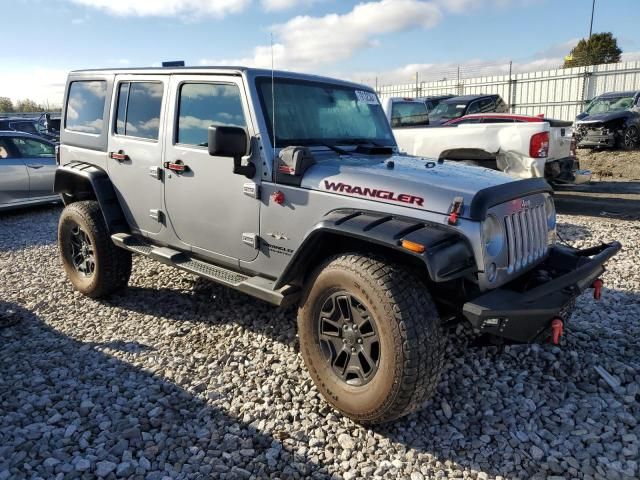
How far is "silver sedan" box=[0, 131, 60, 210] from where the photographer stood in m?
9.09

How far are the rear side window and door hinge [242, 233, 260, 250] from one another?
281 inches

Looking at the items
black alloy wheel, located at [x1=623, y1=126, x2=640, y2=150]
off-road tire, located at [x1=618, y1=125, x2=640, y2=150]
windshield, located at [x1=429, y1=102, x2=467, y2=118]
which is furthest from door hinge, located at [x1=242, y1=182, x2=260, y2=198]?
black alloy wheel, located at [x1=623, y1=126, x2=640, y2=150]

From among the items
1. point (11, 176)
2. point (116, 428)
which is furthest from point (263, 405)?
point (11, 176)

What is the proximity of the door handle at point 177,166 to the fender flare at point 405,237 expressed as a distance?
1.32 metres

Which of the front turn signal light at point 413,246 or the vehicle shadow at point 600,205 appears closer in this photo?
the front turn signal light at point 413,246

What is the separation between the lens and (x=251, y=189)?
3426mm

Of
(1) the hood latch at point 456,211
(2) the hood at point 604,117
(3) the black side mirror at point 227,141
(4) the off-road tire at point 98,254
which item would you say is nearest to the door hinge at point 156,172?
(4) the off-road tire at point 98,254

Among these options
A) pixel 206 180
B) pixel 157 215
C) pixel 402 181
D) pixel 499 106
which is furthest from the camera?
pixel 499 106

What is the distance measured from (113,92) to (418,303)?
348 cm

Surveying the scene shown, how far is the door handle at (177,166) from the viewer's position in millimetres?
3871

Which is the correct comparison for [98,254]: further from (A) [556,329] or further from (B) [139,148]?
(A) [556,329]

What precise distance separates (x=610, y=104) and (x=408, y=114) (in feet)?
28.7

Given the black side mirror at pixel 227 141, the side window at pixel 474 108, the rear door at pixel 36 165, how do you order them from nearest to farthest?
the black side mirror at pixel 227 141 → the rear door at pixel 36 165 → the side window at pixel 474 108

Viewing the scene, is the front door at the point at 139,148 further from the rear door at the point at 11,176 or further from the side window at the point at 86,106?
the rear door at the point at 11,176
